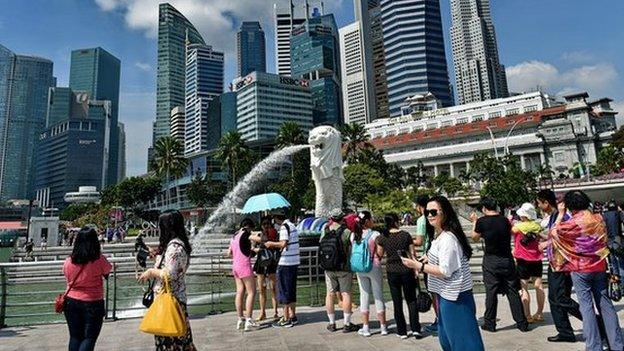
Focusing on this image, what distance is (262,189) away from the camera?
7931cm

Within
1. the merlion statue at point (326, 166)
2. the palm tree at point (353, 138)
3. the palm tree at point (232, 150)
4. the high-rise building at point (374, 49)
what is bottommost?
the merlion statue at point (326, 166)

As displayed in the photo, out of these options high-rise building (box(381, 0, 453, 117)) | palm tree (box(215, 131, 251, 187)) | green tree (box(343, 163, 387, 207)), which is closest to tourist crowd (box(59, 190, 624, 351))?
green tree (box(343, 163, 387, 207))

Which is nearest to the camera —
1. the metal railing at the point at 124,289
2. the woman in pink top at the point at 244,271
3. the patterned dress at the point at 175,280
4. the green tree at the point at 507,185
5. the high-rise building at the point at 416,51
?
the patterned dress at the point at 175,280

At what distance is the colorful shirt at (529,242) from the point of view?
6184 millimetres

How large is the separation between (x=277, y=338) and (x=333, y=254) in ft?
4.71

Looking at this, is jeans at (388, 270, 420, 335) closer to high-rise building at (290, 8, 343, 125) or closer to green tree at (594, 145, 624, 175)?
green tree at (594, 145, 624, 175)

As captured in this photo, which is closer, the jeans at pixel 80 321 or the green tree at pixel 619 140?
the jeans at pixel 80 321

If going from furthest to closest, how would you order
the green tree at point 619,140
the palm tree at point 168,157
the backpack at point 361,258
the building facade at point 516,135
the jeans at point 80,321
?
the building facade at point 516,135, the green tree at point 619,140, the palm tree at point 168,157, the backpack at point 361,258, the jeans at point 80,321

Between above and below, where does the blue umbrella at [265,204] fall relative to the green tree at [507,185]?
Result: below

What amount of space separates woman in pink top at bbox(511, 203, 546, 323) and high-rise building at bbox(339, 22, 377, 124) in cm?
16987

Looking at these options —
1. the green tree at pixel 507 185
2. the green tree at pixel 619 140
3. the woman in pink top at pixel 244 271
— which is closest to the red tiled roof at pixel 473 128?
the green tree at pixel 619 140

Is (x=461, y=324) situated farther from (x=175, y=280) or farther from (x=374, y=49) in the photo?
(x=374, y=49)

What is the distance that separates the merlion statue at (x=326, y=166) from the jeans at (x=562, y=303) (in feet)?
38.8

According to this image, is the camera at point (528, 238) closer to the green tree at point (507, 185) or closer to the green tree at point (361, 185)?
the green tree at point (507, 185)
